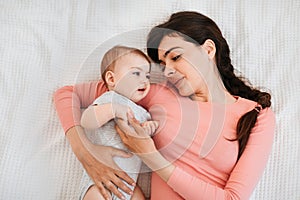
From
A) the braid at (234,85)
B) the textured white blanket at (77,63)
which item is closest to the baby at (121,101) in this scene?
the textured white blanket at (77,63)

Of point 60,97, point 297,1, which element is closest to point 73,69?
point 60,97

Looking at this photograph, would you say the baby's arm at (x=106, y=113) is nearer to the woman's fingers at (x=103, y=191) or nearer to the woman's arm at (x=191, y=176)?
the woman's arm at (x=191, y=176)

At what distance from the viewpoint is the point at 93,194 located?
3.93 ft

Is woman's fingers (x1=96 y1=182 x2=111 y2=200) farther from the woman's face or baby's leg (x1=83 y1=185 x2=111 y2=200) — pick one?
the woman's face

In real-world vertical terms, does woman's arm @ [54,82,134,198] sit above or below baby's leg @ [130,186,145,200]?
above

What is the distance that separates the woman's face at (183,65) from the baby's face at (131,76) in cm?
8

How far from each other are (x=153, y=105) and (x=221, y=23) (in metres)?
0.43

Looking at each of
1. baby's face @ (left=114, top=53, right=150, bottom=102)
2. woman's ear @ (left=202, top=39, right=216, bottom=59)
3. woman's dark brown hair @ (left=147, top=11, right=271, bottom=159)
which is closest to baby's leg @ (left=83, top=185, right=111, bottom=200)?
baby's face @ (left=114, top=53, right=150, bottom=102)

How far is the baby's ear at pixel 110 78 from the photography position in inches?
48.3

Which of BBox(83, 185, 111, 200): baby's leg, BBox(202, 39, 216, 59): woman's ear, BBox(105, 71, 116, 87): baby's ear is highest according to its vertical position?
BBox(202, 39, 216, 59): woman's ear

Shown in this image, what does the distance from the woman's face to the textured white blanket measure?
0.28 ft

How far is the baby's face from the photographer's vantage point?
121 centimetres

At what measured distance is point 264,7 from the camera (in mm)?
1604

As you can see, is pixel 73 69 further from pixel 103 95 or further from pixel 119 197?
pixel 119 197
